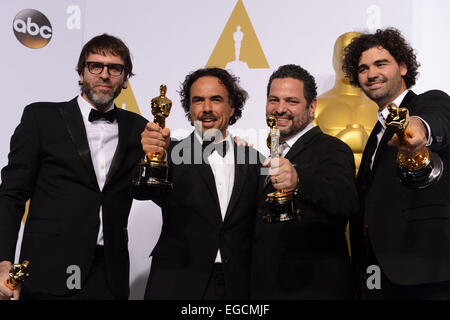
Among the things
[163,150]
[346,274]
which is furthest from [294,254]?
[163,150]

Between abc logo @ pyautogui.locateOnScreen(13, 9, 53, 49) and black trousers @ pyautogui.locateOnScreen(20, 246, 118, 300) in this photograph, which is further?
abc logo @ pyautogui.locateOnScreen(13, 9, 53, 49)

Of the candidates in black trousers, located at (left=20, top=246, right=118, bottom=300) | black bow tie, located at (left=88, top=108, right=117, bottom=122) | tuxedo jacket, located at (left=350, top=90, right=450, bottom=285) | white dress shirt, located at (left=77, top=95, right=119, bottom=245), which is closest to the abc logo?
white dress shirt, located at (left=77, top=95, right=119, bottom=245)

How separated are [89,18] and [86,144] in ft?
4.24

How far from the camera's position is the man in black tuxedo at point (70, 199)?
2.20 meters

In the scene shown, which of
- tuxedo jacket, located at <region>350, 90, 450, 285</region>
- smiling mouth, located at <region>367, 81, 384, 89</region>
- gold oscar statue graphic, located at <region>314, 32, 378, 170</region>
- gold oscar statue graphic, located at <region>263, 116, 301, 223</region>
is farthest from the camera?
gold oscar statue graphic, located at <region>314, 32, 378, 170</region>

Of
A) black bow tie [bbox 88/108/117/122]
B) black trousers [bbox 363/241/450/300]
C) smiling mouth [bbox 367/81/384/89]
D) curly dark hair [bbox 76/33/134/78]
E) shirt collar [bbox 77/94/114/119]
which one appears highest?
curly dark hair [bbox 76/33/134/78]

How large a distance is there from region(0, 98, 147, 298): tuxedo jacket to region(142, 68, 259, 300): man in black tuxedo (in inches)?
7.4

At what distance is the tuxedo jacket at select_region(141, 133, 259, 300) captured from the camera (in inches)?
86.0

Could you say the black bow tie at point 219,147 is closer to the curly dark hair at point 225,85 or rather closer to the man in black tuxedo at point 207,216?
the man in black tuxedo at point 207,216

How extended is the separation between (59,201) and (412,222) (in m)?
1.52

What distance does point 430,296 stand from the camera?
2146 mm

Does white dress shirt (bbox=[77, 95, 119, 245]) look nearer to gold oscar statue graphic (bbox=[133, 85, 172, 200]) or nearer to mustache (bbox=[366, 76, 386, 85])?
gold oscar statue graphic (bbox=[133, 85, 172, 200])

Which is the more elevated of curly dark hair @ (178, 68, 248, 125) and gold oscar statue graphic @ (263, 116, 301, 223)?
curly dark hair @ (178, 68, 248, 125)

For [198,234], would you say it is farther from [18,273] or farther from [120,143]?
[18,273]
